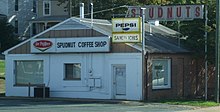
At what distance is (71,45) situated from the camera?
108 ft

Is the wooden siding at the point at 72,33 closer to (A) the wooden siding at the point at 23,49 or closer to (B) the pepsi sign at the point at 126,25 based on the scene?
(A) the wooden siding at the point at 23,49

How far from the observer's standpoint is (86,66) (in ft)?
108

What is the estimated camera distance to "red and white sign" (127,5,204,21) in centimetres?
3209

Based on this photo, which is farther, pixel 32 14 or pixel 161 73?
pixel 32 14

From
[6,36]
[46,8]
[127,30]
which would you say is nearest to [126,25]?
[127,30]

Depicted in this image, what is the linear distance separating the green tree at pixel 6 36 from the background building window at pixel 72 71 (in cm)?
2725

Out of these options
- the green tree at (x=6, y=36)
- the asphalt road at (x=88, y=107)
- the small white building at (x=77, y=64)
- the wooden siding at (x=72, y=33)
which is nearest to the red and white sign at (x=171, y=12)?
the small white building at (x=77, y=64)

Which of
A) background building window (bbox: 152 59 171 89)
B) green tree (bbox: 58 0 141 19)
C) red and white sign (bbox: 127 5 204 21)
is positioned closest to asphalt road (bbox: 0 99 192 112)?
background building window (bbox: 152 59 171 89)

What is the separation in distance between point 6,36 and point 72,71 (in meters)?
28.4

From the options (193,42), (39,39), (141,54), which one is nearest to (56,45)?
(39,39)

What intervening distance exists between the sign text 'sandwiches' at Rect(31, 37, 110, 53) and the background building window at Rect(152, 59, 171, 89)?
3278 millimetres

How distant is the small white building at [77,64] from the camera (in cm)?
3155

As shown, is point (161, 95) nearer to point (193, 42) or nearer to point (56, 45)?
A: point (193, 42)

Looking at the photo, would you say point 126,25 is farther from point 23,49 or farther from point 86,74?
point 23,49
